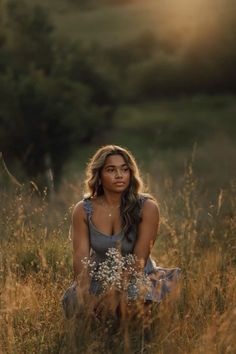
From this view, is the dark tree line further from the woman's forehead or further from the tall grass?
the woman's forehead

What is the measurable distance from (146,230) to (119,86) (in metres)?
12.6

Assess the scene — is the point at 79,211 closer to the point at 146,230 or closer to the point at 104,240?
the point at 104,240

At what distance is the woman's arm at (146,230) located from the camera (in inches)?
179

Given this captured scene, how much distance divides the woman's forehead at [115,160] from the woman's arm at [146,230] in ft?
0.96

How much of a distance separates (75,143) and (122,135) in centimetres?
421

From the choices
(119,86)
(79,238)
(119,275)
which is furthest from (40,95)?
(119,275)

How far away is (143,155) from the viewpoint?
17859 millimetres

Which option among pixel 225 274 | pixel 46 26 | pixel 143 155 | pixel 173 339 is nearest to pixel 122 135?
pixel 143 155

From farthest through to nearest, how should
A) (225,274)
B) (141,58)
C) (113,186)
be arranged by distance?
(141,58) < (225,274) < (113,186)

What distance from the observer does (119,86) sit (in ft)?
55.8

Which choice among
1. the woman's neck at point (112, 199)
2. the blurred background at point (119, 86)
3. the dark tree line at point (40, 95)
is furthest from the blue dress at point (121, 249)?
the dark tree line at point (40, 95)

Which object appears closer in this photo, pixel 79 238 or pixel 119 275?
pixel 119 275

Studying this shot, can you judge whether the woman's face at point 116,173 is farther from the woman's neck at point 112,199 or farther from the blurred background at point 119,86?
the blurred background at point 119,86

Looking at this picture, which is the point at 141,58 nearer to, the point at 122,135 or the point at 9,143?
the point at 122,135
